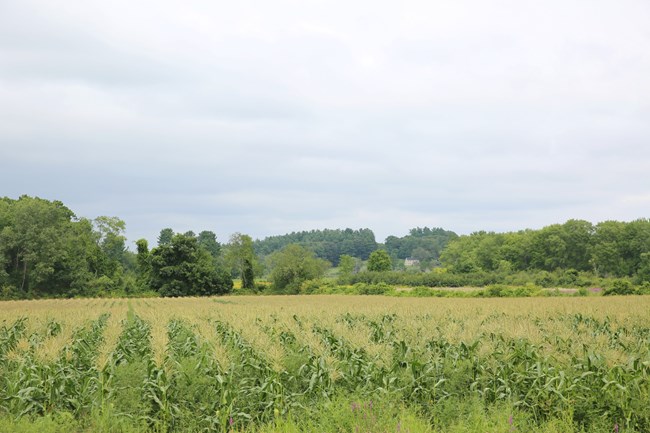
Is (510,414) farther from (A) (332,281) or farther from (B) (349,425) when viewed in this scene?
(A) (332,281)

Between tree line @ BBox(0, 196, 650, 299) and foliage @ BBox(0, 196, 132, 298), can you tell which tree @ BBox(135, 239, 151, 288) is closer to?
tree line @ BBox(0, 196, 650, 299)

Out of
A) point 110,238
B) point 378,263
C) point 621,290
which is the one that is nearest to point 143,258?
point 110,238

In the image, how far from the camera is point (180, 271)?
→ 66812 mm

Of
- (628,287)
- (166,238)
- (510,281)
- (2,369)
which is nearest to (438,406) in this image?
(2,369)

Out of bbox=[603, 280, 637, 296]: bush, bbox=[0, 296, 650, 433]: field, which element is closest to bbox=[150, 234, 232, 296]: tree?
bbox=[603, 280, 637, 296]: bush

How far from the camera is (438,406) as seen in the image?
8883 millimetres

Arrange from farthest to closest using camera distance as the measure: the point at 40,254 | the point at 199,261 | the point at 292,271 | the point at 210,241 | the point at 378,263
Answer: the point at 210,241 → the point at 378,263 → the point at 292,271 → the point at 199,261 → the point at 40,254

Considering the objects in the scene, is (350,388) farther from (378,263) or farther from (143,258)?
(378,263)

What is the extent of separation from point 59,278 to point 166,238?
3061 inches

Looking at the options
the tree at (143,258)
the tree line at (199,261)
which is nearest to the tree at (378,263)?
the tree line at (199,261)

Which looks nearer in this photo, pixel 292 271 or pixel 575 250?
pixel 292 271

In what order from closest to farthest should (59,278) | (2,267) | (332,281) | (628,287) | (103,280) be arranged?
(628,287) → (2,267) → (59,278) → (103,280) → (332,281)

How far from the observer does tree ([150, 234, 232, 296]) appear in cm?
6675

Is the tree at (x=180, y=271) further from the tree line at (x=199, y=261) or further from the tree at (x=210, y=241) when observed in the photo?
the tree at (x=210, y=241)
